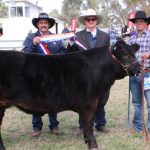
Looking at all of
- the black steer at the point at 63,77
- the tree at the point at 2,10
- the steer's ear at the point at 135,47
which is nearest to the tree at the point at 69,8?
the tree at the point at 2,10

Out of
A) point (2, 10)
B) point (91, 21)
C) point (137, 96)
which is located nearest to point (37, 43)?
point (91, 21)

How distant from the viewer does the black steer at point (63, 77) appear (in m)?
5.23

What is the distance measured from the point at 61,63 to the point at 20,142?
65.2 inches

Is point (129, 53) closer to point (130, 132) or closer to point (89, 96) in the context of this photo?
point (89, 96)

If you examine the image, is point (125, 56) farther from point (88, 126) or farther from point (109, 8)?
point (109, 8)

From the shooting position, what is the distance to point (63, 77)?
17.6 ft

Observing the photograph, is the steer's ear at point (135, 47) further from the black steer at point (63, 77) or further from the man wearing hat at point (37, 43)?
the man wearing hat at point (37, 43)

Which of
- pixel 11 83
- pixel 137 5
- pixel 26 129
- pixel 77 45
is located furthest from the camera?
pixel 137 5

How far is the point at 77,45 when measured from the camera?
6.43 m

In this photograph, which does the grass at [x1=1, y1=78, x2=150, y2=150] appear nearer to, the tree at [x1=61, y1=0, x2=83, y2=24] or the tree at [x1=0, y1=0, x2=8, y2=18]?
the tree at [x1=0, y1=0, x2=8, y2=18]


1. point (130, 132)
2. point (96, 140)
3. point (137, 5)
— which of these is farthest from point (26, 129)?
point (137, 5)

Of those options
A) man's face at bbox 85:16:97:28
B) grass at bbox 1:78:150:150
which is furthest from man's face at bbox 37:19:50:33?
grass at bbox 1:78:150:150

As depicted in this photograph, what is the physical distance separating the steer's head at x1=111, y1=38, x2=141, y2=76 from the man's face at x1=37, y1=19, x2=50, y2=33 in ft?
4.62

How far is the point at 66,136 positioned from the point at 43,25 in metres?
1.99
